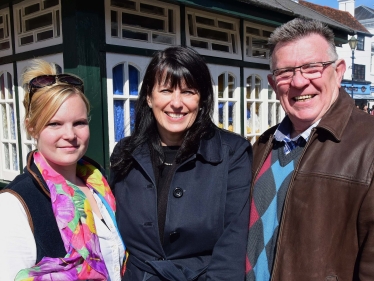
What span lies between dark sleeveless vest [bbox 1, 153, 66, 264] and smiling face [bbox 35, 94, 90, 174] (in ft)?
0.56

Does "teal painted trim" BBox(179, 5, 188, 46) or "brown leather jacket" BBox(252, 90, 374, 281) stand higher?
"teal painted trim" BBox(179, 5, 188, 46)

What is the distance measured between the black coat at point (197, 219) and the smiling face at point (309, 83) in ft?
1.14

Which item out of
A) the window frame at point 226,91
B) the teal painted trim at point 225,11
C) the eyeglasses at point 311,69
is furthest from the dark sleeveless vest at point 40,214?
the window frame at point 226,91

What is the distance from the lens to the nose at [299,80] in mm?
1773

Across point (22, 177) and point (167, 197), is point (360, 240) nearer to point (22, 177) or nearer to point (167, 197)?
point (167, 197)

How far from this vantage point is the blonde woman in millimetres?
1518

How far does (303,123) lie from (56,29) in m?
2.87

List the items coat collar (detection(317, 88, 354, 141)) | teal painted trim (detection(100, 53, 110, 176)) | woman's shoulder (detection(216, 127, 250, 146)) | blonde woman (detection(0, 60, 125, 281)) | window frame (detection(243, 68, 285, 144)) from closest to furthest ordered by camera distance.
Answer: blonde woman (detection(0, 60, 125, 281)), coat collar (detection(317, 88, 354, 141)), woman's shoulder (detection(216, 127, 250, 146)), teal painted trim (detection(100, 53, 110, 176)), window frame (detection(243, 68, 285, 144))

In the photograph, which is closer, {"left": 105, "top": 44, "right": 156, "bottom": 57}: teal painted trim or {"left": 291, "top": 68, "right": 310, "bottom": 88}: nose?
{"left": 291, "top": 68, "right": 310, "bottom": 88}: nose

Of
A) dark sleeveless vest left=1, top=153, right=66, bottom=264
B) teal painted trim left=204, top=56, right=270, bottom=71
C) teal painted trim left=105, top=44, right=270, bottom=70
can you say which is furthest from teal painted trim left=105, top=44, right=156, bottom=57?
dark sleeveless vest left=1, top=153, right=66, bottom=264

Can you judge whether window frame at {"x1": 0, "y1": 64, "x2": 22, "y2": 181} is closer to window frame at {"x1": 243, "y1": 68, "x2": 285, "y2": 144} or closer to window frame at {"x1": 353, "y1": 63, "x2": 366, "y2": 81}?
window frame at {"x1": 243, "y1": 68, "x2": 285, "y2": 144}

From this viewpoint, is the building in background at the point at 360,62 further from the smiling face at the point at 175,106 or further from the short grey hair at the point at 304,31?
the smiling face at the point at 175,106

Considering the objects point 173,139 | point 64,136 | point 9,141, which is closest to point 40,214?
point 64,136

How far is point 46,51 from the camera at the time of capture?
3832 millimetres
